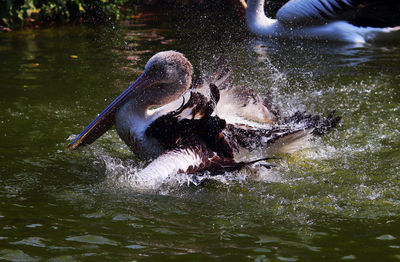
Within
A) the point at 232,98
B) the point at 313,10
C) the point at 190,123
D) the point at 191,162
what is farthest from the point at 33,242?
the point at 313,10

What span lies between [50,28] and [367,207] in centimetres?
843

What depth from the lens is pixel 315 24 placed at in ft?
28.5

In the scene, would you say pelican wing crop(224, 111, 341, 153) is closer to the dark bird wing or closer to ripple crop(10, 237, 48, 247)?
the dark bird wing

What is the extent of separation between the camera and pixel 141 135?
4.18 meters

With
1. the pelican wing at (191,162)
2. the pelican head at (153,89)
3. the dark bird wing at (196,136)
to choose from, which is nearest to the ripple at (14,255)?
the pelican wing at (191,162)

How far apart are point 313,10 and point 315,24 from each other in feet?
0.91

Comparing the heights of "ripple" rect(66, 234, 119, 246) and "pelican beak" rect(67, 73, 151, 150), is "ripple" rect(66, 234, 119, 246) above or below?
below

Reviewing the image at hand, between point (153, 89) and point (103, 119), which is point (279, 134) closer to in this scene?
point (153, 89)

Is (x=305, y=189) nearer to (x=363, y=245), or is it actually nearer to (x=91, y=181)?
(x=363, y=245)

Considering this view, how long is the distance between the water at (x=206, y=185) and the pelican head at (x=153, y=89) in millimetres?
266

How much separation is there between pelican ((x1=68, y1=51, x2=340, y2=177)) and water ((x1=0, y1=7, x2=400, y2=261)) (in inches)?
7.0

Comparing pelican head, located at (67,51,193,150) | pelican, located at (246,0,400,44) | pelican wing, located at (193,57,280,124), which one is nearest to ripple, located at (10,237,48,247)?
pelican head, located at (67,51,193,150)

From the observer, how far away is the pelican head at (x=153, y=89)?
4.37 meters

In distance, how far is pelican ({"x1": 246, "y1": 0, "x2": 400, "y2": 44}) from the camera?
8.47m
